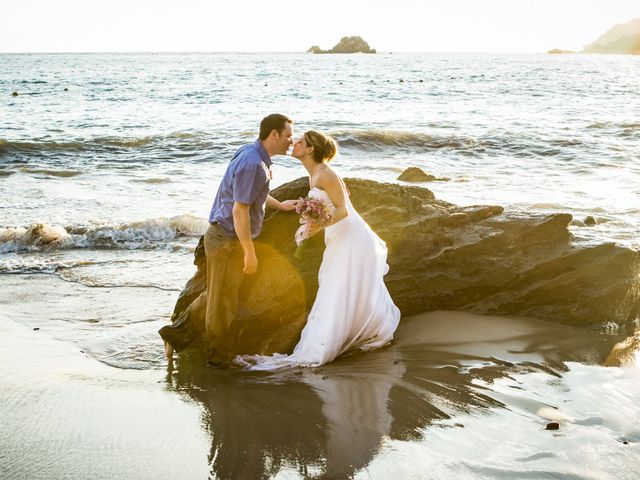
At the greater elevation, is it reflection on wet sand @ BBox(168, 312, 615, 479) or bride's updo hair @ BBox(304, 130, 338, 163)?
bride's updo hair @ BBox(304, 130, 338, 163)

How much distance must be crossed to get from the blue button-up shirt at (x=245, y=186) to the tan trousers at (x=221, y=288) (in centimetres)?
14

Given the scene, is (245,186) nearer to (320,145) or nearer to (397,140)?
(320,145)

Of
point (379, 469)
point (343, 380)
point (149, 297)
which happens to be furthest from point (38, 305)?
point (379, 469)

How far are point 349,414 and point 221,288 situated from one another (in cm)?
190

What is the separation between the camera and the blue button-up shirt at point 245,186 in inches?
238

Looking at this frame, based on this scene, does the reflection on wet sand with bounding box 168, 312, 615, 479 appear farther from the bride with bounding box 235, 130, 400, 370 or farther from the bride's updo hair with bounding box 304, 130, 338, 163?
the bride's updo hair with bounding box 304, 130, 338, 163

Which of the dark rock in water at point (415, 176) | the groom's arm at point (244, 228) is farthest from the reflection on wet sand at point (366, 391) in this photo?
the dark rock in water at point (415, 176)

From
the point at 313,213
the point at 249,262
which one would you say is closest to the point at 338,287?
the point at 313,213

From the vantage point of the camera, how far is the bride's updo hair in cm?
Answer: 658

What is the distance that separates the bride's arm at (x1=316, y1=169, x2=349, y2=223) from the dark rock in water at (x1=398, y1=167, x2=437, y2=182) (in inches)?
492

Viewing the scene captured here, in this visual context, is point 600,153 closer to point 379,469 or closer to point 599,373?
point 599,373

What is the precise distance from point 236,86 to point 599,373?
55835 mm

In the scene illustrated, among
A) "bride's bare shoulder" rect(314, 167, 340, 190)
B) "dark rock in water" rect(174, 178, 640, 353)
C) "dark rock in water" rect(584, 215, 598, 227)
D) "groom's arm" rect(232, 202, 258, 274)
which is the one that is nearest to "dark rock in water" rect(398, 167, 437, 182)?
"dark rock in water" rect(584, 215, 598, 227)

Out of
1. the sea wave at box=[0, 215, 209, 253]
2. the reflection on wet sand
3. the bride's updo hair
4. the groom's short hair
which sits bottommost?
the sea wave at box=[0, 215, 209, 253]
